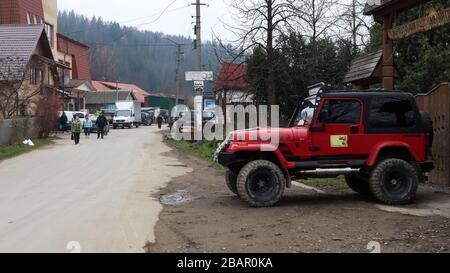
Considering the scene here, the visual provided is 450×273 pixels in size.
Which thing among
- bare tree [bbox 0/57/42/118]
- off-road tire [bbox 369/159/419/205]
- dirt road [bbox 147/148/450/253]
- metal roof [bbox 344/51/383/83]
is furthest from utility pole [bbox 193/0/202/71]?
off-road tire [bbox 369/159/419/205]

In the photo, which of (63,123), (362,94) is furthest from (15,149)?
(362,94)

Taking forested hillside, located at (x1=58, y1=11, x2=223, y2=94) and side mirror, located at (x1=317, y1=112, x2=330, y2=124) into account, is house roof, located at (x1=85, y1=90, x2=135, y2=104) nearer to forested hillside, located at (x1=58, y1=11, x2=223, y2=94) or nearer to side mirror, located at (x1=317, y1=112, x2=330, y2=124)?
forested hillside, located at (x1=58, y1=11, x2=223, y2=94)

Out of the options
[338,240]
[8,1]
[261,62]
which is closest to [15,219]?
[338,240]

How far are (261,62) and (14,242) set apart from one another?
710 inches

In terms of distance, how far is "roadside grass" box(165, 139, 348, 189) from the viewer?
43.9 ft

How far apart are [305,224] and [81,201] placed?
4861mm

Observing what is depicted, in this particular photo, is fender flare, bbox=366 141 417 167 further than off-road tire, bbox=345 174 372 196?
No

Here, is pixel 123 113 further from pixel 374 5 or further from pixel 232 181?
pixel 232 181

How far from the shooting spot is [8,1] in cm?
4869

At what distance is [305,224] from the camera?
8625 mm

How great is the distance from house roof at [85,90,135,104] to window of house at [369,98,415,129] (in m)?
73.4

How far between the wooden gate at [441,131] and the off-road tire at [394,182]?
192cm

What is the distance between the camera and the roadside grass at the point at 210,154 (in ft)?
43.9
